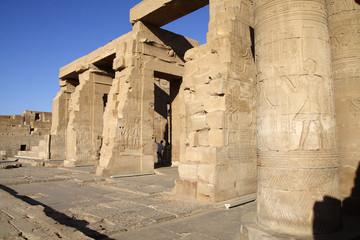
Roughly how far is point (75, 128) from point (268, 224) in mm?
11225

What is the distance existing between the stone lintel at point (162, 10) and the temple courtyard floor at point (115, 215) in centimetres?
574

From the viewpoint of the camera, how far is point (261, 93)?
3270 millimetres

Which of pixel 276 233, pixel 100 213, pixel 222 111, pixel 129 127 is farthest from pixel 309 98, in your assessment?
pixel 129 127

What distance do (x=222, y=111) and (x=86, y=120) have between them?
9.33 metres


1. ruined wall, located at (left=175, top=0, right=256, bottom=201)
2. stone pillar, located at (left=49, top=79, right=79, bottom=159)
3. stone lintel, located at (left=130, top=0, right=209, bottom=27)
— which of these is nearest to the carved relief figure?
ruined wall, located at (left=175, top=0, right=256, bottom=201)

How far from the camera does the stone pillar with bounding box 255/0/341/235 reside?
2867 millimetres

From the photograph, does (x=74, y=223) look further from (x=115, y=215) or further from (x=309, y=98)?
(x=309, y=98)

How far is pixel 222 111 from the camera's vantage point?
5.45 metres

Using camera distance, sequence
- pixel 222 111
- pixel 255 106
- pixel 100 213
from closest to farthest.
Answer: pixel 100 213
pixel 222 111
pixel 255 106

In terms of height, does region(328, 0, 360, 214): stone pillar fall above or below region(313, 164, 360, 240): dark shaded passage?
above

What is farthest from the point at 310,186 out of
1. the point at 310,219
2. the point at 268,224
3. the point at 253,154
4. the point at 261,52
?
the point at 253,154

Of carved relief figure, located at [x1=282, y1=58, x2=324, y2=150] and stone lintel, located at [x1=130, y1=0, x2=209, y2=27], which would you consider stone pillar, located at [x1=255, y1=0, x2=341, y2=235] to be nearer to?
carved relief figure, located at [x1=282, y1=58, x2=324, y2=150]

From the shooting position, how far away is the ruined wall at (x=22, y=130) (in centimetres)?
1977

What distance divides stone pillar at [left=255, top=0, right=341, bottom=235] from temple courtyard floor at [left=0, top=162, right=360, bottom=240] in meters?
0.68
